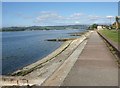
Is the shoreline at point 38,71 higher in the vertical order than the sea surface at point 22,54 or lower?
higher

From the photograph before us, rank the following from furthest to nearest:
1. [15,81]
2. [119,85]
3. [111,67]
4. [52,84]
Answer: [111,67] → [15,81] → [52,84] → [119,85]

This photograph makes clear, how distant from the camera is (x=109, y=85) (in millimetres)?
7773

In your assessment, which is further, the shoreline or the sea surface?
the sea surface

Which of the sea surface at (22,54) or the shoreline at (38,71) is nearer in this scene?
the shoreline at (38,71)

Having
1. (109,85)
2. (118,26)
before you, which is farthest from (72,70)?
(118,26)

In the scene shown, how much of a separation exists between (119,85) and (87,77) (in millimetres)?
1468

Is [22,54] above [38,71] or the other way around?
the other way around

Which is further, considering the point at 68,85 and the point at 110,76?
the point at 110,76

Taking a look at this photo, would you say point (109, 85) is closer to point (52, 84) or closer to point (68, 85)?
point (68, 85)

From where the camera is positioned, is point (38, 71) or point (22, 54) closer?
point (38, 71)

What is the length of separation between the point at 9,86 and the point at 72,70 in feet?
9.09

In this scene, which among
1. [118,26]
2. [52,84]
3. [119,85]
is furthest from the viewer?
[118,26]

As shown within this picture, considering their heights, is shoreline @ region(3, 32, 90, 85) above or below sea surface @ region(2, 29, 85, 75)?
above

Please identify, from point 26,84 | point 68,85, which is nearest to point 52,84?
point 68,85
